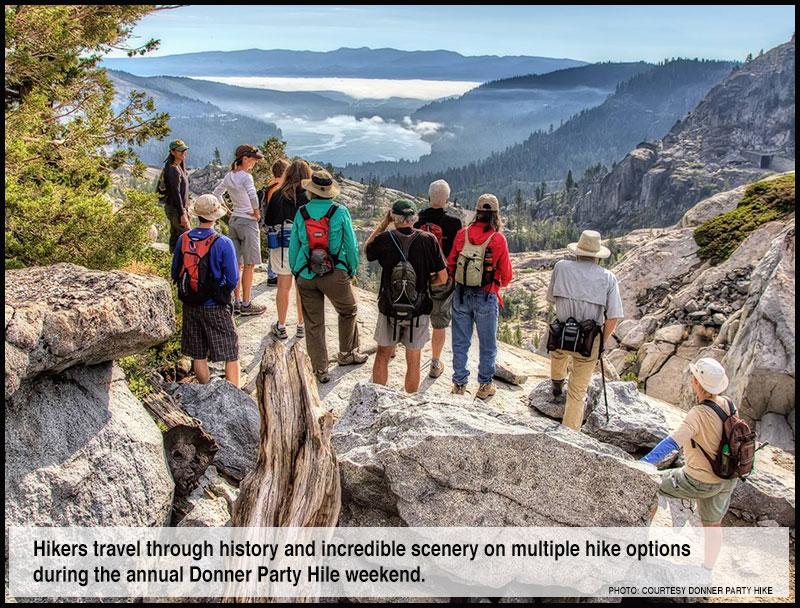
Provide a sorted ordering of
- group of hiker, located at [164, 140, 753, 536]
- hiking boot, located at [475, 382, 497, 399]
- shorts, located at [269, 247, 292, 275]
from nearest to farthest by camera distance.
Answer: group of hiker, located at [164, 140, 753, 536] → hiking boot, located at [475, 382, 497, 399] → shorts, located at [269, 247, 292, 275]

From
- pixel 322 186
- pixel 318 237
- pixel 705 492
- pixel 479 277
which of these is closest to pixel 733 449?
pixel 705 492

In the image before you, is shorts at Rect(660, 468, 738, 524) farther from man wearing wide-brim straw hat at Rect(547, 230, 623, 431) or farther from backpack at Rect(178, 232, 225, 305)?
backpack at Rect(178, 232, 225, 305)

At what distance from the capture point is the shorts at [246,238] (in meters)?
11.2

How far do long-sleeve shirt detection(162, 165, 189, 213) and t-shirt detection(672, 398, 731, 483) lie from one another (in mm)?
8737

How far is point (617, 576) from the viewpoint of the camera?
548 cm

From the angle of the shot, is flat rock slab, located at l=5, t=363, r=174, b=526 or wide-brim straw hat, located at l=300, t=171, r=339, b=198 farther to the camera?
wide-brim straw hat, located at l=300, t=171, r=339, b=198

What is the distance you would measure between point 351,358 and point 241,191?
3.42 metres

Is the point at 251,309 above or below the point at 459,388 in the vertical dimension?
above

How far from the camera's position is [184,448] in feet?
20.9

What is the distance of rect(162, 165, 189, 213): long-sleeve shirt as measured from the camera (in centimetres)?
1101

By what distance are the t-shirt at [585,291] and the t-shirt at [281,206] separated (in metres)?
4.47

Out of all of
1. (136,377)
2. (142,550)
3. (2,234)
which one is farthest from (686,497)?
(2,234)

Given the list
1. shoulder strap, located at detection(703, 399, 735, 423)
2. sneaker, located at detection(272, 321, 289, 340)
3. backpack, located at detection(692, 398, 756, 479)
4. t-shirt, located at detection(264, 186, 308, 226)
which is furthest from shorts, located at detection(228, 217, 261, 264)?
backpack, located at detection(692, 398, 756, 479)

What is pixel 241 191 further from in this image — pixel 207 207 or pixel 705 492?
pixel 705 492
